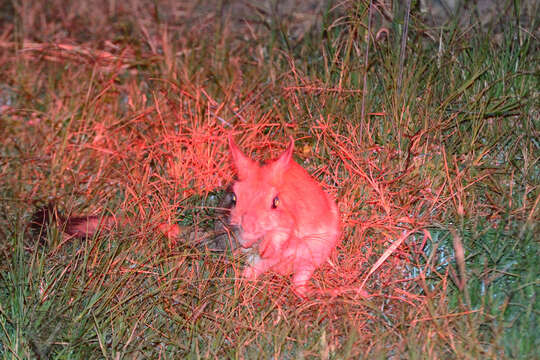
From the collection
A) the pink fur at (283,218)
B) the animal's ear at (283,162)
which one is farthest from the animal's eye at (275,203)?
the animal's ear at (283,162)

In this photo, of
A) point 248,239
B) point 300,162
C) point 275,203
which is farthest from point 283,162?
point 300,162

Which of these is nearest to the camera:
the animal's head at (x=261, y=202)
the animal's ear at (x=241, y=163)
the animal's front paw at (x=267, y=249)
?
the animal's head at (x=261, y=202)

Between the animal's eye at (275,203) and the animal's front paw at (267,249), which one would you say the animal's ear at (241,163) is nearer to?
the animal's eye at (275,203)

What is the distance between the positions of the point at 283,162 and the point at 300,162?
0.92 m

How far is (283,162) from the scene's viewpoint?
3.05 metres

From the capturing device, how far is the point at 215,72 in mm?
4848

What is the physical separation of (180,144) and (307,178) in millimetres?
1075

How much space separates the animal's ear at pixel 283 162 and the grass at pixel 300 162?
45 centimetres

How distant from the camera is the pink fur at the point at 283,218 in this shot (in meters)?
2.97

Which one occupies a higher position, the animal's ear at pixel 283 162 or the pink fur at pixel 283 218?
the animal's ear at pixel 283 162

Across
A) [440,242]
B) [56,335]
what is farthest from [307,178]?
[56,335]

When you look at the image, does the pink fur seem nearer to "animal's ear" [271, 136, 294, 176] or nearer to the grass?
"animal's ear" [271, 136, 294, 176]

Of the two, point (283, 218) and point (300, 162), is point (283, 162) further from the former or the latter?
point (300, 162)

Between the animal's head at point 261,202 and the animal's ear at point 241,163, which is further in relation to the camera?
the animal's ear at point 241,163
